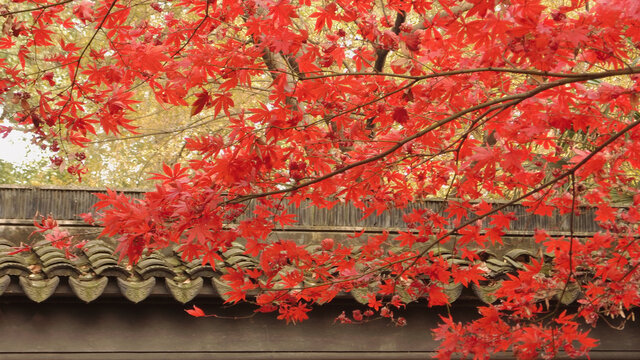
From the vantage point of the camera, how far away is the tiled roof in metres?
4.20

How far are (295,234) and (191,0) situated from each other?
2194 mm

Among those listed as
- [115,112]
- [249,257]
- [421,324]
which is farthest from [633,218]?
[115,112]

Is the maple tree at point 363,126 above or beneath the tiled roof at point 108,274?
above

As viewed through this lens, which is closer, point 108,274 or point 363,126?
point 363,126

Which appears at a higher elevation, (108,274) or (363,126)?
(363,126)

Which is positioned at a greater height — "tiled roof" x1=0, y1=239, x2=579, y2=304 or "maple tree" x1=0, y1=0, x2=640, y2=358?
"maple tree" x1=0, y1=0, x2=640, y2=358

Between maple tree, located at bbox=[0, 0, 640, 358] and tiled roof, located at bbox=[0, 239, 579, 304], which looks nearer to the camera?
maple tree, located at bbox=[0, 0, 640, 358]

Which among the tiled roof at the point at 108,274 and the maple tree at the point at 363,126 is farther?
the tiled roof at the point at 108,274

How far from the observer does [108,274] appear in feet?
14.1

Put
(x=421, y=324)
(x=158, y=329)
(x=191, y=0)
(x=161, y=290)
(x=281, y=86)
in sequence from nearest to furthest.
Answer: (x=281, y=86) → (x=191, y=0) → (x=161, y=290) → (x=158, y=329) → (x=421, y=324)

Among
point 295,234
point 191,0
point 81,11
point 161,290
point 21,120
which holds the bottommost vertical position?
point 161,290

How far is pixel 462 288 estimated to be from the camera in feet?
16.0

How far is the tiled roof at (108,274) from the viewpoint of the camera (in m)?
4.20

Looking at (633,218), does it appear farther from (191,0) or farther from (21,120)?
(21,120)
